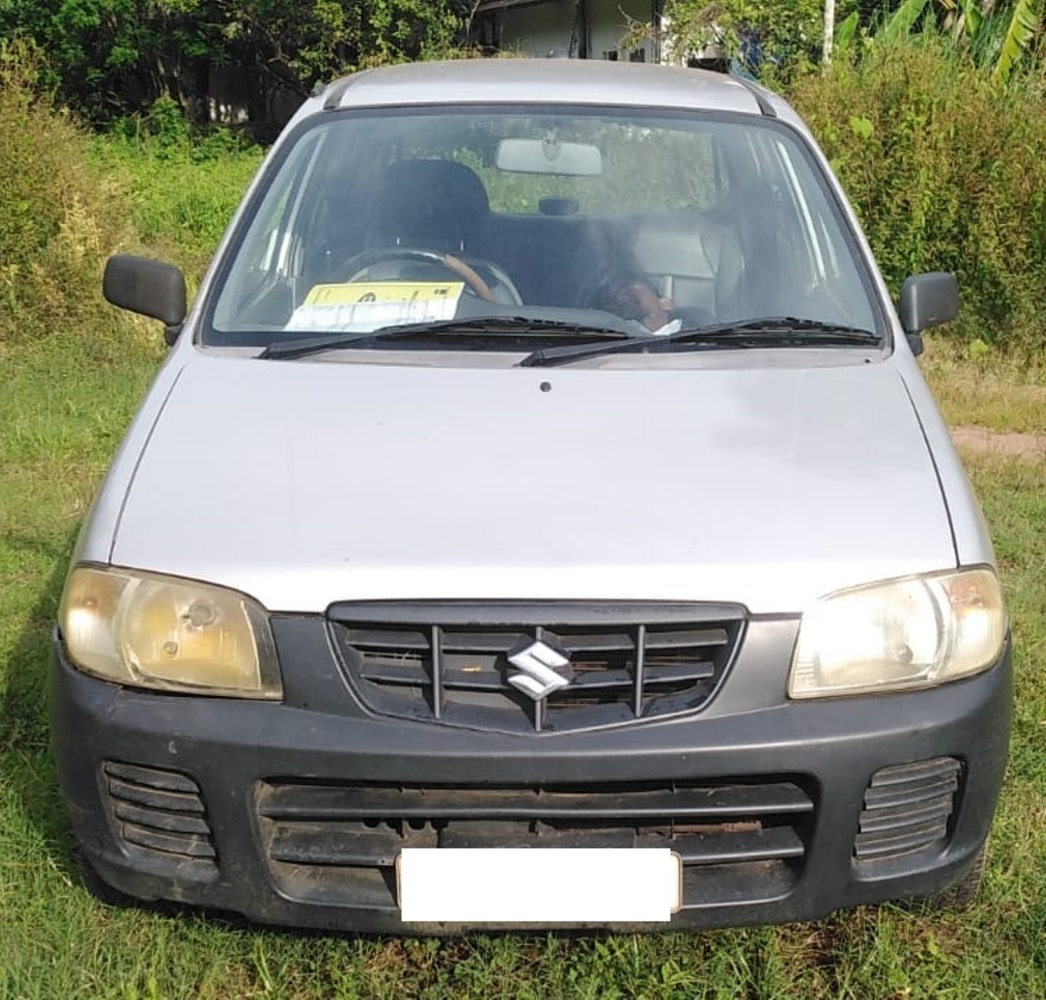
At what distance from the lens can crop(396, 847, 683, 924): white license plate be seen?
85.2 inches

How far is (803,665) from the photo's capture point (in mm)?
2166

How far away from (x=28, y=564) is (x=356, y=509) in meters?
2.86

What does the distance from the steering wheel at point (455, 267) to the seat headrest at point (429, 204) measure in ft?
0.15

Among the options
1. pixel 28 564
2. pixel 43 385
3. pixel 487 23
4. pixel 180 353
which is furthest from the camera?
pixel 487 23

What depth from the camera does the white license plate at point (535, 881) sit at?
7.10ft

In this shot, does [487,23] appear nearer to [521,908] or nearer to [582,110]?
[582,110]

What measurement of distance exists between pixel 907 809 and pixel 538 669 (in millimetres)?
719

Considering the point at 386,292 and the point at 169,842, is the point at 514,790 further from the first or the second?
the point at 386,292

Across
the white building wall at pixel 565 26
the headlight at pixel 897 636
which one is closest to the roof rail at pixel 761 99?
the headlight at pixel 897 636

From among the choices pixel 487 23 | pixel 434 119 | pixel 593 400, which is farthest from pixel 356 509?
pixel 487 23

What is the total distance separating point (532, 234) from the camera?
334 cm

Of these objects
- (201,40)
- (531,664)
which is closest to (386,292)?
(531,664)

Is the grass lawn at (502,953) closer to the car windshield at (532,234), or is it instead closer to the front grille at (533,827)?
the front grille at (533,827)

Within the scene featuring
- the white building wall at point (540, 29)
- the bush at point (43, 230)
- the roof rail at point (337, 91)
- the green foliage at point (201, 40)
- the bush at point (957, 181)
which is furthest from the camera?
the white building wall at point (540, 29)
